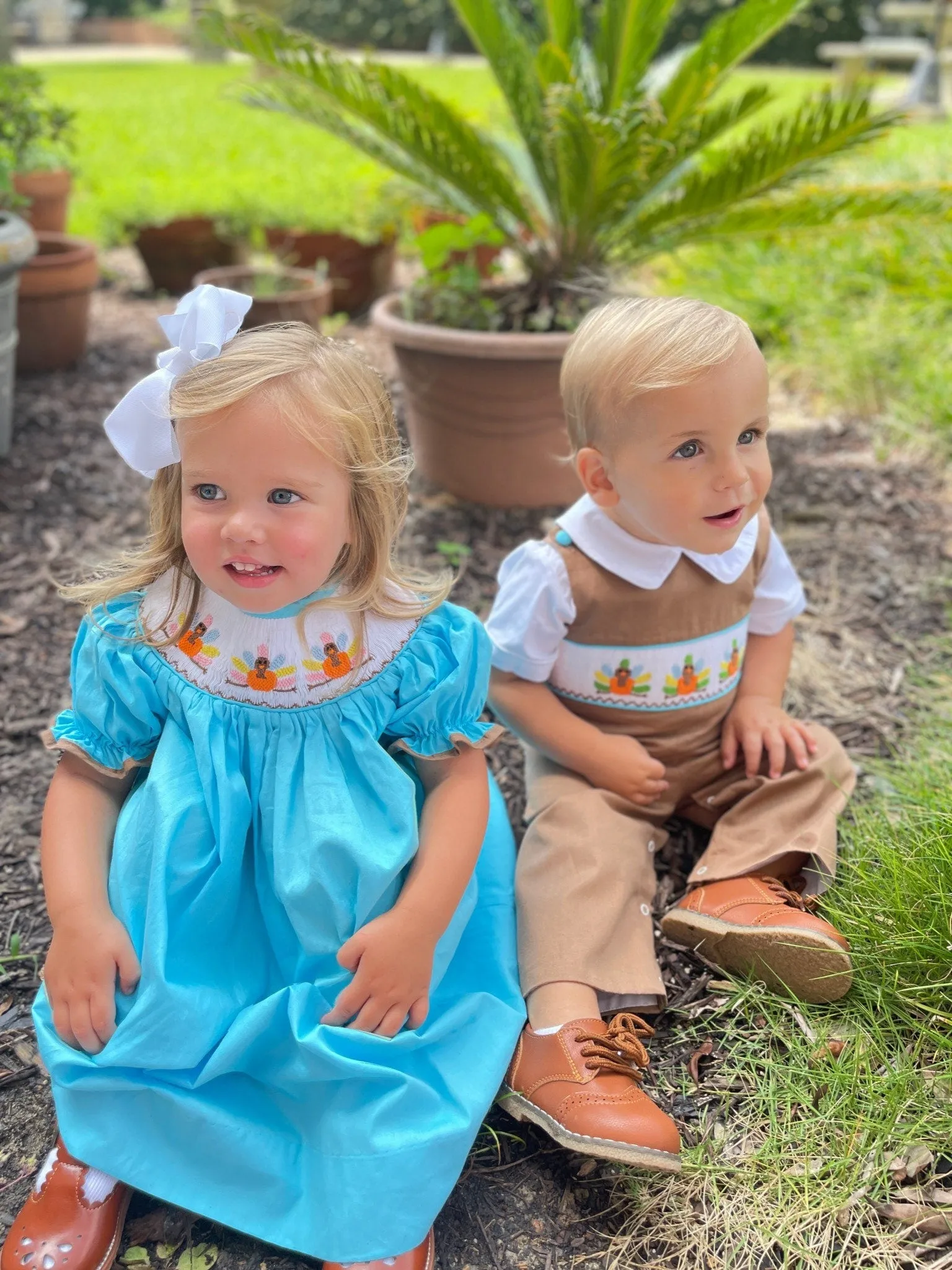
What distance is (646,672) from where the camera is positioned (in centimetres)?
197

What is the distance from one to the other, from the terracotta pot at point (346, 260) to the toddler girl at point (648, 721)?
339 cm

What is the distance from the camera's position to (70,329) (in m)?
4.27

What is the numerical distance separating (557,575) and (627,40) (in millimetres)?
1869

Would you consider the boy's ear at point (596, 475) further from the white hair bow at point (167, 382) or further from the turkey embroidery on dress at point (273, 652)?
the white hair bow at point (167, 382)

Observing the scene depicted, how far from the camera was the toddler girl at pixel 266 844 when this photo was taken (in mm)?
1422

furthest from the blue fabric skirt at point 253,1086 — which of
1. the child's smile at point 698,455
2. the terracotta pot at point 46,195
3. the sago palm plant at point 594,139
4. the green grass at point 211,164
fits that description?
the terracotta pot at point 46,195

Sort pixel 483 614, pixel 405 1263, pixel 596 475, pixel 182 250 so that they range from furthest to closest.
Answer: pixel 182 250 → pixel 483 614 → pixel 596 475 → pixel 405 1263

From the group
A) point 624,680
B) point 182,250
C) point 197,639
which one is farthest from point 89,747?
point 182,250

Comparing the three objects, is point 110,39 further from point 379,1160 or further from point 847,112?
point 379,1160

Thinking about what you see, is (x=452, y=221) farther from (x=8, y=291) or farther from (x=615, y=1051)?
(x=615, y=1051)

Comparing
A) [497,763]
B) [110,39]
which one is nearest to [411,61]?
[110,39]

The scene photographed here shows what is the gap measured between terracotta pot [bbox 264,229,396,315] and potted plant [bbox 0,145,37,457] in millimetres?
1637

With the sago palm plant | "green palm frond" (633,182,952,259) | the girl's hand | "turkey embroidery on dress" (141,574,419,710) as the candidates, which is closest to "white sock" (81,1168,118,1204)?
the girl's hand

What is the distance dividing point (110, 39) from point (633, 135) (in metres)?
23.7
